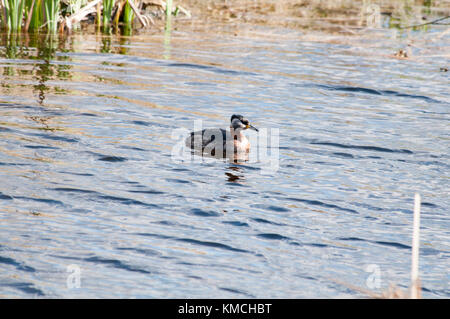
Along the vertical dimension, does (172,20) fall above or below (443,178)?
above

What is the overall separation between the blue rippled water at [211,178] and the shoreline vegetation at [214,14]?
1.18 meters

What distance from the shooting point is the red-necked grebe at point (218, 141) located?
44.7 ft

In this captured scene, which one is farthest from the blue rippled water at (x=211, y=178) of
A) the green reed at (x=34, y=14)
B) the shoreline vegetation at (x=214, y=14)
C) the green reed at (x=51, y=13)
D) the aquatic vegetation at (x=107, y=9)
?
the aquatic vegetation at (x=107, y=9)

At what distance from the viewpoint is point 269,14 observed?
29859mm

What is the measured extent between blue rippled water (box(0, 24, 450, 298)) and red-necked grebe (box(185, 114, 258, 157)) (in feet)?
1.60

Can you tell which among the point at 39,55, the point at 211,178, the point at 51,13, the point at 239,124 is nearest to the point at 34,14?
the point at 51,13

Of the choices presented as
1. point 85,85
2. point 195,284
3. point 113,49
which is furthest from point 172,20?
point 195,284

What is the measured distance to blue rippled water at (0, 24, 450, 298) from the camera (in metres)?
8.37

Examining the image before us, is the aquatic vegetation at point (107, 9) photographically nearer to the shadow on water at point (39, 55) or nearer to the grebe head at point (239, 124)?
the shadow on water at point (39, 55)

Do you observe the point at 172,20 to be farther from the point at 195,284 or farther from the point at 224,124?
the point at 195,284

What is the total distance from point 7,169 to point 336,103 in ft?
27.7

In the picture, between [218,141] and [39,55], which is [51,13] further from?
[218,141]

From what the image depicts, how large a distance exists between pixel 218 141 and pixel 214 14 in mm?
16657

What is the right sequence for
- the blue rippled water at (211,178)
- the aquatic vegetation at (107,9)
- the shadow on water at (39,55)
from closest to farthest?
the blue rippled water at (211,178)
the shadow on water at (39,55)
the aquatic vegetation at (107,9)
